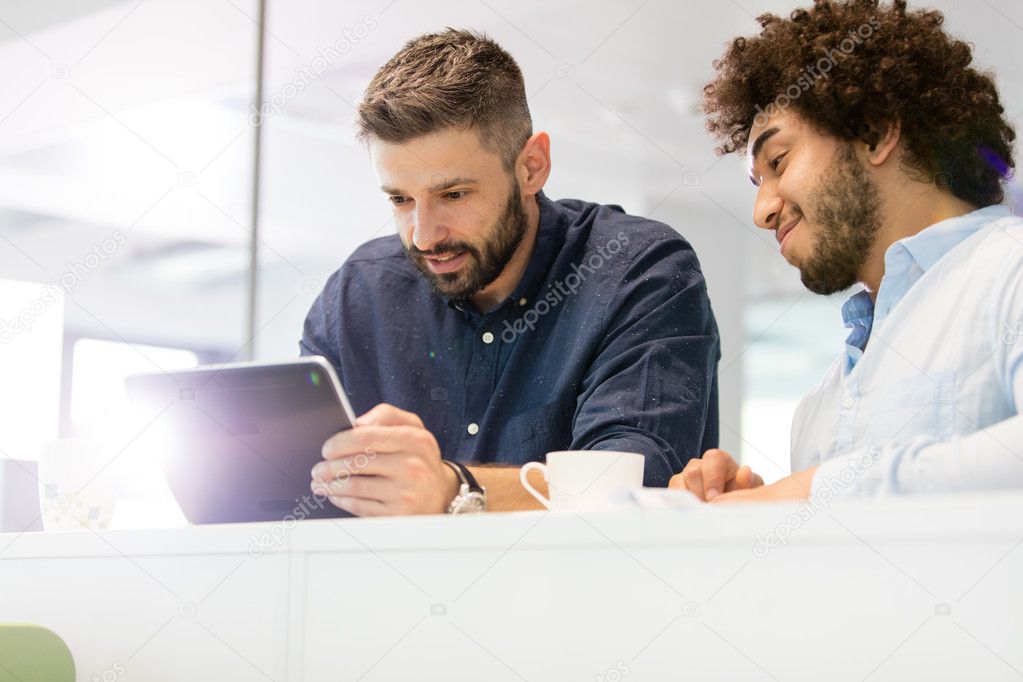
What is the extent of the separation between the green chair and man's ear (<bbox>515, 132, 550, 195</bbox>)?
1012 mm

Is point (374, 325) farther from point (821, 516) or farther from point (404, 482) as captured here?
point (821, 516)

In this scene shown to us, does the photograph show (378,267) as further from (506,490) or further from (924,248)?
(924,248)

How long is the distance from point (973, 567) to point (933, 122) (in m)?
1.02

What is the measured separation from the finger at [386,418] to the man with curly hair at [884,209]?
0.32 m

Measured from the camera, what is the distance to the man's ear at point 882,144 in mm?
1433

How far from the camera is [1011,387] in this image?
3.56 ft

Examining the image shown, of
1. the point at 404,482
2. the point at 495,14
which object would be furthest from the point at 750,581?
the point at 495,14

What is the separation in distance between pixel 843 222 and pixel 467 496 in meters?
0.65

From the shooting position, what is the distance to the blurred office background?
8.75 feet

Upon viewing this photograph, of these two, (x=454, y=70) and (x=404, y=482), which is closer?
(x=404, y=482)

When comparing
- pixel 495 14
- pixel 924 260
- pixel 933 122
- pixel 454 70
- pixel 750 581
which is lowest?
pixel 750 581

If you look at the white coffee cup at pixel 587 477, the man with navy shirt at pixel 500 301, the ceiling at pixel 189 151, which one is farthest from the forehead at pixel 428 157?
the ceiling at pixel 189 151
